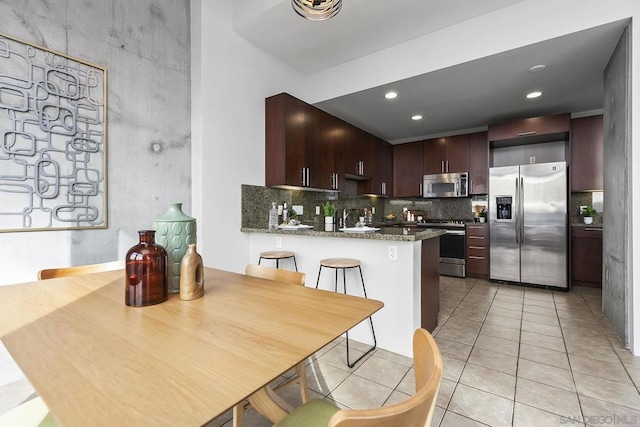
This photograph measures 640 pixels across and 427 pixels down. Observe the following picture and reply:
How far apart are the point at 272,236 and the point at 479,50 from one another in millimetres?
2751

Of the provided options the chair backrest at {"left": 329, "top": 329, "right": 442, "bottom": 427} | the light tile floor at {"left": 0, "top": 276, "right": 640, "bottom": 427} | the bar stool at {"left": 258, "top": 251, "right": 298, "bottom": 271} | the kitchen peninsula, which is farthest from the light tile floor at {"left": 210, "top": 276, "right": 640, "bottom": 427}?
the chair backrest at {"left": 329, "top": 329, "right": 442, "bottom": 427}

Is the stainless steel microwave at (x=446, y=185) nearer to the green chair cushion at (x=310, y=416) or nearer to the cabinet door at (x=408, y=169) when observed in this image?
the cabinet door at (x=408, y=169)

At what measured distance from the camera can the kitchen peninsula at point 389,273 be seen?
2.30 metres

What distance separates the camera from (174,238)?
1176mm

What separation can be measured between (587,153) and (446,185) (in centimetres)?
197

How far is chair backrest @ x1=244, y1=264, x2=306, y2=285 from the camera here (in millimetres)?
1515

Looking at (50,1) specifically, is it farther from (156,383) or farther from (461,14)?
(461,14)

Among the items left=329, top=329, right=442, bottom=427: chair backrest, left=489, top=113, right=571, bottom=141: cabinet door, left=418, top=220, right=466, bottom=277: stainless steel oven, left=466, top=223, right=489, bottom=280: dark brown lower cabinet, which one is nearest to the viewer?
left=329, top=329, right=442, bottom=427: chair backrest

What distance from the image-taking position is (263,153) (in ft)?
11.4

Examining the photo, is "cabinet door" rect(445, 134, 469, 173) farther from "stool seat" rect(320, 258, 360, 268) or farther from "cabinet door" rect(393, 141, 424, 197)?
"stool seat" rect(320, 258, 360, 268)

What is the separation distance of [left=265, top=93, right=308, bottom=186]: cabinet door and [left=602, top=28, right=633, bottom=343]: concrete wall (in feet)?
9.62

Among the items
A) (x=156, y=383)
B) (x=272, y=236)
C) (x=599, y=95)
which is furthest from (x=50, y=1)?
(x=599, y=95)

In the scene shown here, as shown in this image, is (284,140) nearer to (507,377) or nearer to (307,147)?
(307,147)

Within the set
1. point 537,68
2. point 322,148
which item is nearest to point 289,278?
point 322,148
